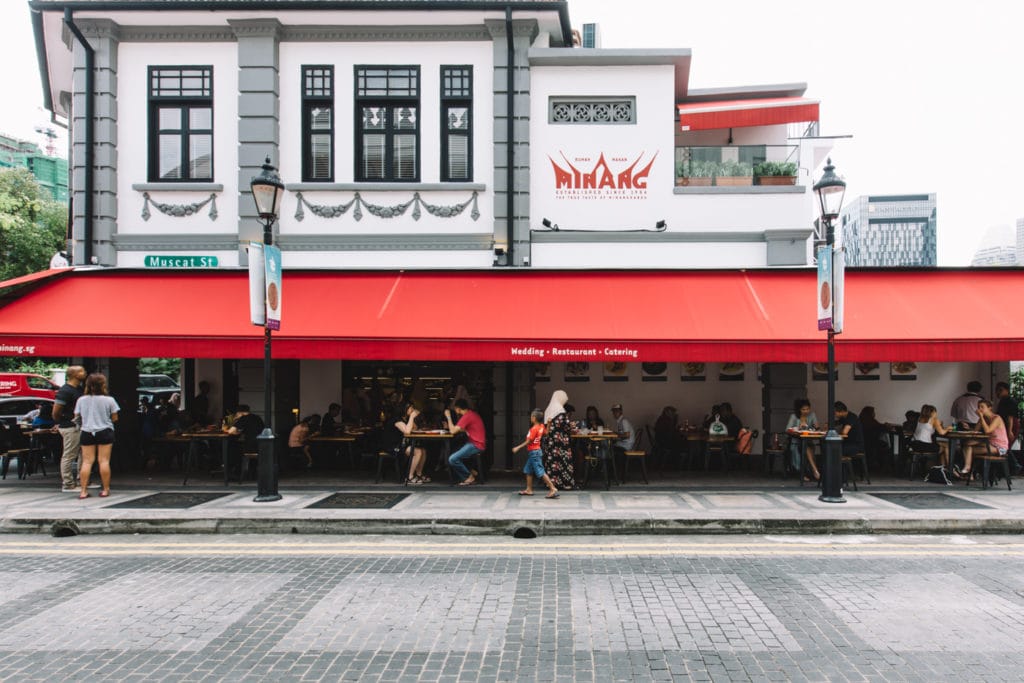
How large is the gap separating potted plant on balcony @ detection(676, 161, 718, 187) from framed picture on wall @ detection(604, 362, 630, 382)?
4.08m

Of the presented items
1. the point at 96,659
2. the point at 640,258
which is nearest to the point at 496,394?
the point at 640,258

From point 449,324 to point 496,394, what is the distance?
258 centimetres

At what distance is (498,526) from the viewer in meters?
8.77

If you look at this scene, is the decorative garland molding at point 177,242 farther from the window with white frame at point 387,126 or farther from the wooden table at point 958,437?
the wooden table at point 958,437

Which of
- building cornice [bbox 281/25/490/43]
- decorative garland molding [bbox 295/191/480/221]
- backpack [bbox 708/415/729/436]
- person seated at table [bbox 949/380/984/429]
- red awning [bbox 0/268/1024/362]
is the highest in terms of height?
building cornice [bbox 281/25/490/43]

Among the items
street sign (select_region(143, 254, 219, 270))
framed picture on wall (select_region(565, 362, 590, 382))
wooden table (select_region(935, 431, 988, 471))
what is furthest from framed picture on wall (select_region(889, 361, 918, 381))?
street sign (select_region(143, 254, 219, 270))

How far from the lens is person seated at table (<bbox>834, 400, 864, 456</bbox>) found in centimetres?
1139

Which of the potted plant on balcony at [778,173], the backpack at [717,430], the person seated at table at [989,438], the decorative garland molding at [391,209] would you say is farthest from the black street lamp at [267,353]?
the person seated at table at [989,438]

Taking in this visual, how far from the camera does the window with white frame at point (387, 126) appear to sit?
13.0 metres

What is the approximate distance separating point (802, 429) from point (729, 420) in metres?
1.84

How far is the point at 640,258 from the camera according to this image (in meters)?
12.8

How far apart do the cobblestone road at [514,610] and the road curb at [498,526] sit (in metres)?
0.41

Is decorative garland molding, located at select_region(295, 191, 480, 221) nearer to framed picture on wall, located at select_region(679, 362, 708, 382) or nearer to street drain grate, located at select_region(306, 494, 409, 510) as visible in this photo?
street drain grate, located at select_region(306, 494, 409, 510)

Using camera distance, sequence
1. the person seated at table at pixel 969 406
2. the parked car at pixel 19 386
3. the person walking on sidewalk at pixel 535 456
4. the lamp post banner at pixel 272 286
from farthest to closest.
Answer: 1. the parked car at pixel 19 386
2. the person seated at table at pixel 969 406
3. the person walking on sidewalk at pixel 535 456
4. the lamp post banner at pixel 272 286
